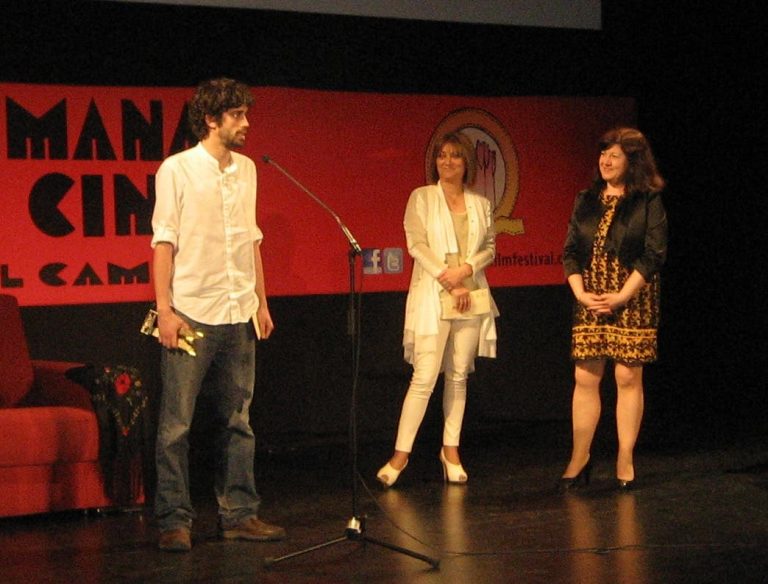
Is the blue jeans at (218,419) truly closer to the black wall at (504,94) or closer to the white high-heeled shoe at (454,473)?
the white high-heeled shoe at (454,473)

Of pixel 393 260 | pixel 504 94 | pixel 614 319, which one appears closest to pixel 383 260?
pixel 393 260

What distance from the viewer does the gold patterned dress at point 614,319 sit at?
5.39 metres

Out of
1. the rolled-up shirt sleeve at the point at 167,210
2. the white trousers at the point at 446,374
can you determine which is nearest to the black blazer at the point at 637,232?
the white trousers at the point at 446,374

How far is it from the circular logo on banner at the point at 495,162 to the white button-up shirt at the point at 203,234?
2.82m

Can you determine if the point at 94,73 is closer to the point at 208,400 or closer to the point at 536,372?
the point at 208,400

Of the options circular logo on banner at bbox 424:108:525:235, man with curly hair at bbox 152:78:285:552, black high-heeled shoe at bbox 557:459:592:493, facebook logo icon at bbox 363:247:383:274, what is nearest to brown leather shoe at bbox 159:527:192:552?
man with curly hair at bbox 152:78:285:552

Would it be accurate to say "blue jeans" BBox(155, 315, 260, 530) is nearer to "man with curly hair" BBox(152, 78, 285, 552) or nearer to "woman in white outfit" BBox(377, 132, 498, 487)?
"man with curly hair" BBox(152, 78, 285, 552)

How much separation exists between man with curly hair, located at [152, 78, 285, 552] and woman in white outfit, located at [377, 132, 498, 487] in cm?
125

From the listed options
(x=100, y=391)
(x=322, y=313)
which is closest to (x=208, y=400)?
(x=322, y=313)

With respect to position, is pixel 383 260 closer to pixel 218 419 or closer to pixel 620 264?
pixel 620 264

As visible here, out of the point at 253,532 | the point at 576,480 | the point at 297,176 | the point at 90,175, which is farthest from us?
the point at 297,176

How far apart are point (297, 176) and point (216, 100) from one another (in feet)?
7.61

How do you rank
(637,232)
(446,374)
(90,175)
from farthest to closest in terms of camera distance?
1. (90,175)
2. (446,374)
3. (637,232)

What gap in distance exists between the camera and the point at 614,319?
540 centimetres
